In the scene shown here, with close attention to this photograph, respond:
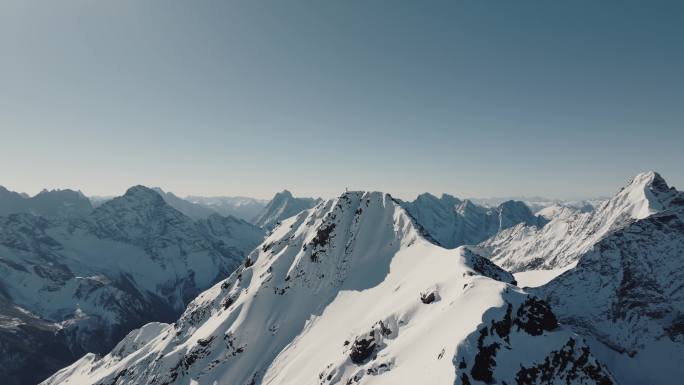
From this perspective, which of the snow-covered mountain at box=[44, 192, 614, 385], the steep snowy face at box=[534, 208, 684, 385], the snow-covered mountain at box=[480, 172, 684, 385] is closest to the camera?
the snow-covered mountain at box=[44, 192, 614, 385]

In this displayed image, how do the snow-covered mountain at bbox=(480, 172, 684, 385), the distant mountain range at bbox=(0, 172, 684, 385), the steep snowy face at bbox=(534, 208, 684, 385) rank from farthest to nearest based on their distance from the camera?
1. the steep snowy face at bbox=(534, 208, 684, 385)
2. the snow-covered mountain at bbox=(480, 172, 684, 385)
3. the distant mountain range at bbox=(0, 172, 684, 385)

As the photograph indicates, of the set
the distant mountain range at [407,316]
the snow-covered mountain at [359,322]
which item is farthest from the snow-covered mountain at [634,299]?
the snow-covered mountain at [359,322]

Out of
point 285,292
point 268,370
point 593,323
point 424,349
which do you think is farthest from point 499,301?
point 593,323

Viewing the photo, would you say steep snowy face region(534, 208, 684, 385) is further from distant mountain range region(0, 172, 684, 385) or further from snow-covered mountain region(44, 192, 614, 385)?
snow-covered mountain region(44, 192, 614, 385)

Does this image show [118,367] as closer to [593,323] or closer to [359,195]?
[359,195]

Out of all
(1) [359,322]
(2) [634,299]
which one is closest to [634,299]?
(2) [634,299]

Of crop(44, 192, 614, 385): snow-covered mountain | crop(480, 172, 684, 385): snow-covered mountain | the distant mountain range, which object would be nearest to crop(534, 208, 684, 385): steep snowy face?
crop(480, 172, 684, 385): snow-covered mountain
